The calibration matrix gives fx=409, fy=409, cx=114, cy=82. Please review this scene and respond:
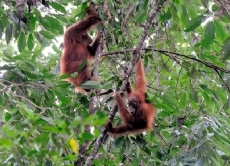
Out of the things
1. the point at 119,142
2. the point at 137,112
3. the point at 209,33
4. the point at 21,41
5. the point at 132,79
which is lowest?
the point at 119,142

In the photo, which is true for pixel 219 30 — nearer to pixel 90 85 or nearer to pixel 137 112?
pixel 90 85

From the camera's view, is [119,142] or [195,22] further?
[119,142]

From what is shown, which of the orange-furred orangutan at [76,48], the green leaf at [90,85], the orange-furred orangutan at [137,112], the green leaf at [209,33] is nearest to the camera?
the green leaf at [209,33]

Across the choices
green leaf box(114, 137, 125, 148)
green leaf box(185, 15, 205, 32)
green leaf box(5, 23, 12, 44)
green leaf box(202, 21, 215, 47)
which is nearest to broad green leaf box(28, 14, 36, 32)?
green leaf box(5, 23, 12, 44)

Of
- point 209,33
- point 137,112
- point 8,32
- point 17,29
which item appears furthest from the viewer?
point 137,112

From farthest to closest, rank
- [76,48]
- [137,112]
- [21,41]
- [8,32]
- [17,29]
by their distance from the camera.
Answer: [76,48]
[137,112]
[21,41]
[17,29]
[8,32]

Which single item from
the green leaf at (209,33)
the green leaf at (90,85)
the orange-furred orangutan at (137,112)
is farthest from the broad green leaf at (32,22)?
the green leaf at (209,33)

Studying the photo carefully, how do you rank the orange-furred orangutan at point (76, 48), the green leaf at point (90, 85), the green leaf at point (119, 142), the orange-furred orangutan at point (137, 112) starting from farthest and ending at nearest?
1. the orange-furred orangutan at point (76, 48)
2. the orange-furred orangutan at point (137, 112)
3. the green leaf at point (119, 142)
4. the green leaf at point (90, 85)

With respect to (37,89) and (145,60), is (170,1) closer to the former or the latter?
(145,60)

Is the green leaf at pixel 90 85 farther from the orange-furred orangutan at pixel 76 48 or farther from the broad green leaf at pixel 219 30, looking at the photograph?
the orange-furred orangutan at pixel 76 48

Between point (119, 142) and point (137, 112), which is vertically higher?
point (137, 112)

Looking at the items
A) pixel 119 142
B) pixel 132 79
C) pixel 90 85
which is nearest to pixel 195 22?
pixel 90 85

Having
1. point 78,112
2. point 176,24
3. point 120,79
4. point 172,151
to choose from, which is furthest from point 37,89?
point 176,24

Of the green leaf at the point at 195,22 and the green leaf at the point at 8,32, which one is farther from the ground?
the green leaf at the point at 8,32
